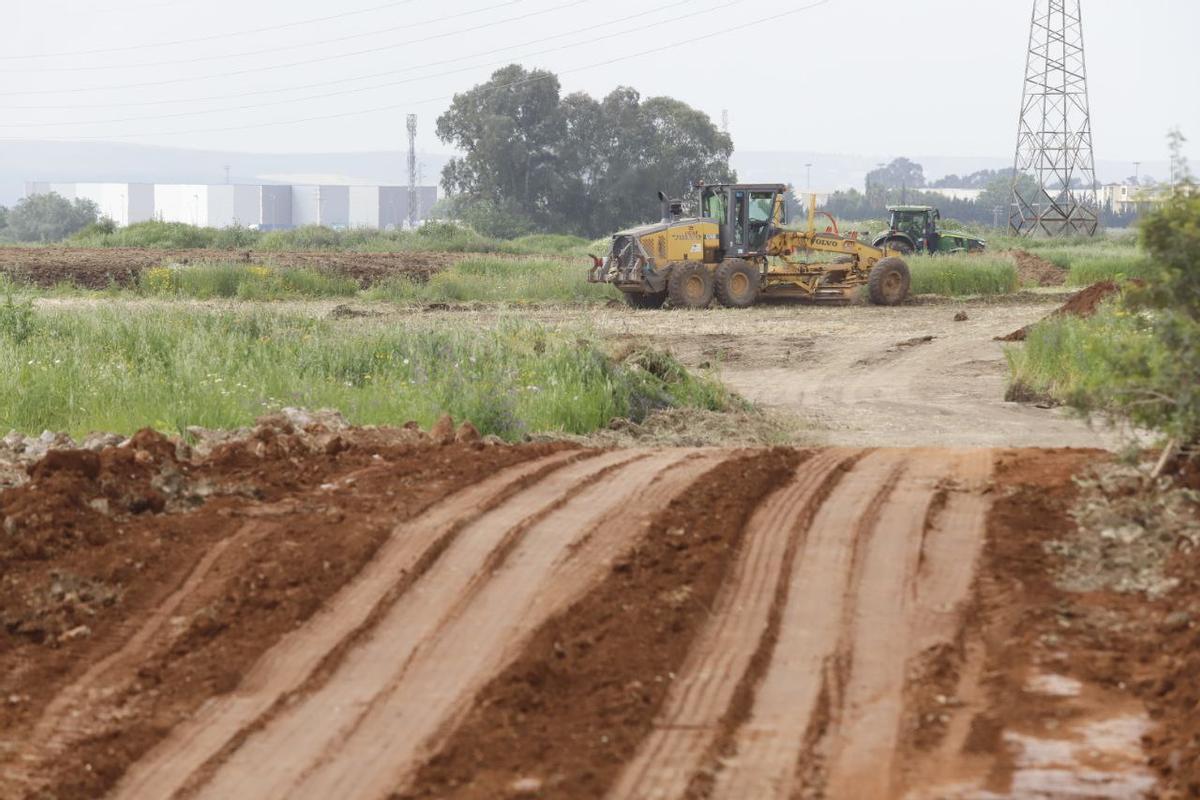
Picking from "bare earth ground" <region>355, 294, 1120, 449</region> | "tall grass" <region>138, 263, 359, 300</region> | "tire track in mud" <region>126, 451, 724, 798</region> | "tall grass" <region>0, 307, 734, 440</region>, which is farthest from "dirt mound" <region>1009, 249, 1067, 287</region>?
"tire track in mud" <region>126, 451, 724, 798</region>

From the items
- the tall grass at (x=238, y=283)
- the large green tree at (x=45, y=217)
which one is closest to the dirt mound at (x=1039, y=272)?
the tall grass at (x=238, y=283)

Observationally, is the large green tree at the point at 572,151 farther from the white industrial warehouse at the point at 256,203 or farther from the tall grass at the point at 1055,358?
the tall grass at the point at 1055,358

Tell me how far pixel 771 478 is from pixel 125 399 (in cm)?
625

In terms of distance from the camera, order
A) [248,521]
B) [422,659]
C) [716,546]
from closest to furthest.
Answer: [422,659] → [716,546] → [248,521]

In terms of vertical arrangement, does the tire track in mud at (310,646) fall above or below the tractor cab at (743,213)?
below

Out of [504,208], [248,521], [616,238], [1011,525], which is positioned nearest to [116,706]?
[248,521]

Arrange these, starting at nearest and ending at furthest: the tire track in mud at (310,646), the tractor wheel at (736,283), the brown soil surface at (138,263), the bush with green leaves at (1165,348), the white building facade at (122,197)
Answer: the tire track in mud at (310,646)
the bush with green leaves at (1165,348)
the tractor wheel at (736,283)
the brown soil surface at (138,263)
the white building facade at (122,197)

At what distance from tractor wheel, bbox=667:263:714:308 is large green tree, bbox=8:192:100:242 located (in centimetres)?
8680

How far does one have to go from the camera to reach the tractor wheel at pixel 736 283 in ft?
98.8

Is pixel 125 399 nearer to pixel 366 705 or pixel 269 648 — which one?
pixel 269 648

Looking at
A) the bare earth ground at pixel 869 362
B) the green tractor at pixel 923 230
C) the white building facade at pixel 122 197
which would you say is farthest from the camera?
the white building facade at pixel 122 197

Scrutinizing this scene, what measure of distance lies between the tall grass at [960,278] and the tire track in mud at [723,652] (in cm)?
2605

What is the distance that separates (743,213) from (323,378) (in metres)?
17.9

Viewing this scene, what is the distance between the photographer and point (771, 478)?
27.8 ft
